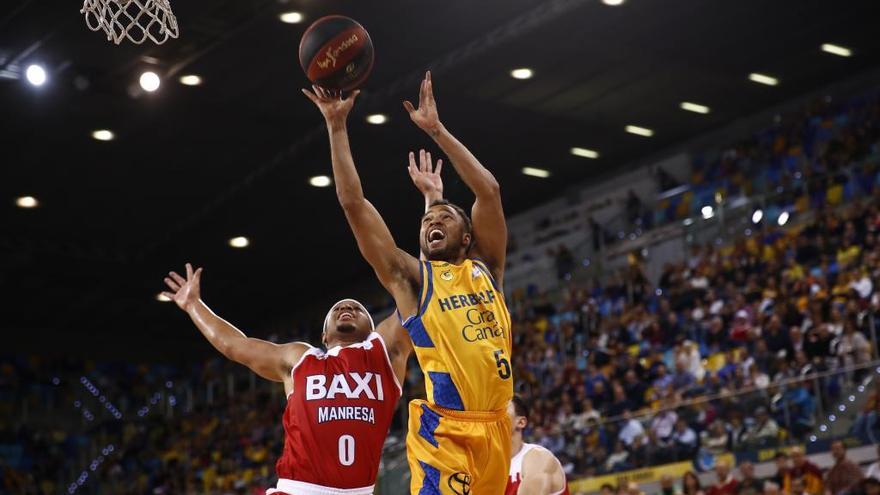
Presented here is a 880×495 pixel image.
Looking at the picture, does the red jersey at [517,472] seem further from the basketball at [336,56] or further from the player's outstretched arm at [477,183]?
the basketball at [336,56]

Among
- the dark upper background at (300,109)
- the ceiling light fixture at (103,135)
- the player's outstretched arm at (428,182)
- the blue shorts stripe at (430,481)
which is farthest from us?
the ceiling light fixture at (103,135)

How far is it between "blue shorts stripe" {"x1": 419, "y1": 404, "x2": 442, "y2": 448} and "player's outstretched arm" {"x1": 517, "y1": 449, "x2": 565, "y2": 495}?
176 centimetres

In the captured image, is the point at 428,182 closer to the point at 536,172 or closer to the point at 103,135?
the point at 103,135

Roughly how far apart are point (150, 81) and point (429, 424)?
15.8 m

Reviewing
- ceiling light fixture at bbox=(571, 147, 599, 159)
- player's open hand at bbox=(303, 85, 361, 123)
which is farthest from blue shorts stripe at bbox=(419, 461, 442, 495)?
ceiling light fixture at bbox=(571, 147, 599, 159)

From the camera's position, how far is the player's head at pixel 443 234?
5.87 m

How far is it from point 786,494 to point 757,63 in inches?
487

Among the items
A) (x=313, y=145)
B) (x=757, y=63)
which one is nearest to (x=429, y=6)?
(x=313, y=145)

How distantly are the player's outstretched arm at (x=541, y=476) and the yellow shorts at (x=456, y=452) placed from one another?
1560 mm

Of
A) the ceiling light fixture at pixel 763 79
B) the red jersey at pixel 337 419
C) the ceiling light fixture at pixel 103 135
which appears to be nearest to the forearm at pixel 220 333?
the red jersey at pixel 337 419

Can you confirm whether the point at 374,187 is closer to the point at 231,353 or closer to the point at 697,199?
the point at 697,199

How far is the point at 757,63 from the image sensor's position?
22703mm

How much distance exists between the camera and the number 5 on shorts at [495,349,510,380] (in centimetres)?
572

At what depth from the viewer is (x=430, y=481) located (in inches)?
219
